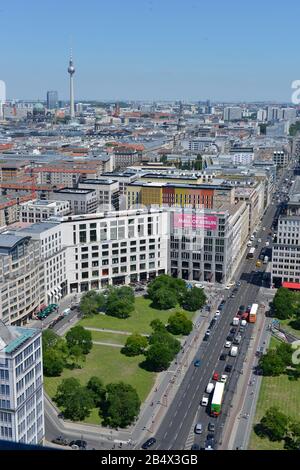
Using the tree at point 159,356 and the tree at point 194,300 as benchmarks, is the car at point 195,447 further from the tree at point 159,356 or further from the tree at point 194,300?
the tree at point 194,300

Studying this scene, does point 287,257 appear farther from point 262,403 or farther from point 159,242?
point 262,403

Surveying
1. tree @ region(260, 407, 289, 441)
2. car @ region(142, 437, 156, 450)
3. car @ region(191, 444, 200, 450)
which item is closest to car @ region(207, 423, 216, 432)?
car @ region(191, 444, 200, 450)

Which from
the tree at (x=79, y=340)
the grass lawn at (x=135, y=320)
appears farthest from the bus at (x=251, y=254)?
the tree at (x=79, y=340)

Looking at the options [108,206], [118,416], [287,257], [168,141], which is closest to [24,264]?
[118,416]

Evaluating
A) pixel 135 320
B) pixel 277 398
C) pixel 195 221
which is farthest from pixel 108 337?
pixel 195 221

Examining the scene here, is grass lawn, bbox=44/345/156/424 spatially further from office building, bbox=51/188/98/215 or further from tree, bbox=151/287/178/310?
office building, bbox=51/188/98/215
